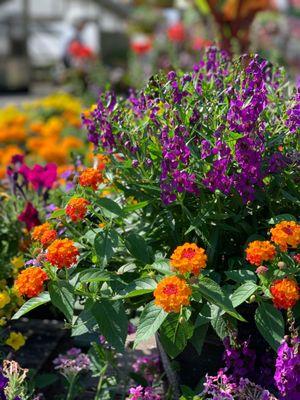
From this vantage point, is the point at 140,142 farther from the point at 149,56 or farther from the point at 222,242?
the point at 149,56

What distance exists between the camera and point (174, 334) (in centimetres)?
189

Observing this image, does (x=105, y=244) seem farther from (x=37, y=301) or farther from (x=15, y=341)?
(x=15, y=341)

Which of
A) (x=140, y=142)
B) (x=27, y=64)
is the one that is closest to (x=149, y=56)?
(x=27, y=64)

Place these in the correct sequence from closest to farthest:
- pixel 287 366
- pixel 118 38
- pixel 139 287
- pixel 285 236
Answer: pixel 287 366
pixel 285 236
pixel 139 287
pixel 118 38

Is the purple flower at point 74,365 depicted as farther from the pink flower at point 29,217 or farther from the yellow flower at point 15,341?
the pink flower at point 29,217

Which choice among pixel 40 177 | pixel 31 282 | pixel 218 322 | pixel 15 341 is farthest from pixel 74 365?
pixel 40 177

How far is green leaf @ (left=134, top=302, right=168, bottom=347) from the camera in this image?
6.02 feet

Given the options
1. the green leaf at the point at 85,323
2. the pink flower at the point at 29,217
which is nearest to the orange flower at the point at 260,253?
the green leaf at the point at 85,323

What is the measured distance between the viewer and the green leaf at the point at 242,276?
1.95 metres

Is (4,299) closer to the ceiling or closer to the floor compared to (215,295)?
closer to the floor

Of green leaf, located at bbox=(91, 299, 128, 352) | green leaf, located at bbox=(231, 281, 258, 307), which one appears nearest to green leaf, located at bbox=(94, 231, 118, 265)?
green leaf, located at bbox=(91, 299, 128, 352)

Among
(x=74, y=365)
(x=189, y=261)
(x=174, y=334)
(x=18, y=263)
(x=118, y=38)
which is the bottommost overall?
(x=118, y=38)

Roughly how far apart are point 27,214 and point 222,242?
2.88 ft

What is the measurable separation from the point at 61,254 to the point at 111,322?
0.22m
